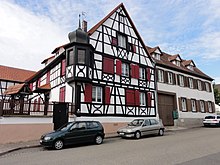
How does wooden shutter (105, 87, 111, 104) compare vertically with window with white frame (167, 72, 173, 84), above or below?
below

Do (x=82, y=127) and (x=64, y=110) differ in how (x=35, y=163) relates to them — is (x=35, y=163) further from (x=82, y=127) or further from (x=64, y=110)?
(x=64, y=110)

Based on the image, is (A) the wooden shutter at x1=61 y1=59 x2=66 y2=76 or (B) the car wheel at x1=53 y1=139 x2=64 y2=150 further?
(A) the wooden shutter at x1=61 y1=59 x2=66 y2=76

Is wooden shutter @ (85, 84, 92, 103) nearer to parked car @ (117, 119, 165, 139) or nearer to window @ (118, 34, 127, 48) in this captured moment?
parked car @ (117, 119, 165, 139)

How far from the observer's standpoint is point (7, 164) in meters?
6.89

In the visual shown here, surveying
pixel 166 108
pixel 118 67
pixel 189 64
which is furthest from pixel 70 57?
pixel 189 64

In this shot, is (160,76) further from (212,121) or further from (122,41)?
(212,121)

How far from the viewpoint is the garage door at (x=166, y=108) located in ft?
69.9

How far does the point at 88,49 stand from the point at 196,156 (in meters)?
11.0

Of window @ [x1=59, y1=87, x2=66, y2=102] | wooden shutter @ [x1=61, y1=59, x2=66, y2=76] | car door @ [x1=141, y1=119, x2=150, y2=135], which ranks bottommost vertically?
car door @ [x1=141, y1=119, x2=150, y2=135]

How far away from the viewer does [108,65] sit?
1717 centimetres

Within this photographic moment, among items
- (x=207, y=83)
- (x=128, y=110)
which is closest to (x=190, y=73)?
(x=207, y=83)

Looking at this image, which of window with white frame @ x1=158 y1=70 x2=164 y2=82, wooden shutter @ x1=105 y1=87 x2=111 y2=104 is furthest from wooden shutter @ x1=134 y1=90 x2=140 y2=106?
window with white frame @ x1=158 y1=70 x2=164 y2=82

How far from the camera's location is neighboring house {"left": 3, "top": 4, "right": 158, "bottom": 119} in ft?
49.2

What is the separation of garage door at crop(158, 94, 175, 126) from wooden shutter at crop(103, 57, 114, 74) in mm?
7461
